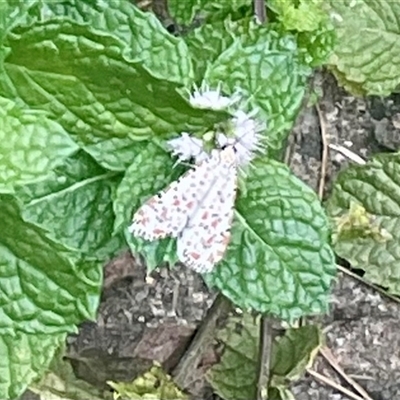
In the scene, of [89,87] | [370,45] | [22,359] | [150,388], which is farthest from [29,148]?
[370,45]

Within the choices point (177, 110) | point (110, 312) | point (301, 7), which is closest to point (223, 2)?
point (301, 7)

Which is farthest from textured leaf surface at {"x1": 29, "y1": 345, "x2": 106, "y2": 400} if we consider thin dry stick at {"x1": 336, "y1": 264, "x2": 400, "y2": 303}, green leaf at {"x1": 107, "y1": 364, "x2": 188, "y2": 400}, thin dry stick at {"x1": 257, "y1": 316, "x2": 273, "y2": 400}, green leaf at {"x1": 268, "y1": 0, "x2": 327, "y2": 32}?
green leaf at {"x1": 268, "y1": 0, "x2": 327, "y2": 32}

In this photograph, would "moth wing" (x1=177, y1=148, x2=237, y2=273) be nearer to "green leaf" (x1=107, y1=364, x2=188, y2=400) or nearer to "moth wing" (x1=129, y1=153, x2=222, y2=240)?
"moth wing" (x1=129, y1=153, x2=222, y2=240)

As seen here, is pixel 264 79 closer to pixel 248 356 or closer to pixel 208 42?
pixel 208 42

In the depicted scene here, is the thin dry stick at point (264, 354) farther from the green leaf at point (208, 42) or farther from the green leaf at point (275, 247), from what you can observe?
the green leaf at point (208, 42)

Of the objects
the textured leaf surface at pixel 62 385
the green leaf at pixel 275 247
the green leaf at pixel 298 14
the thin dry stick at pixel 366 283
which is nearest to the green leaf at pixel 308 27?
the green leaf at pixel 298 14

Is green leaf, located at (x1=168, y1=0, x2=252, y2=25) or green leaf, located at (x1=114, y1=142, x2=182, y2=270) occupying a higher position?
green leaf, located at (x1=168, y1=0, x2=252, y2=25)
